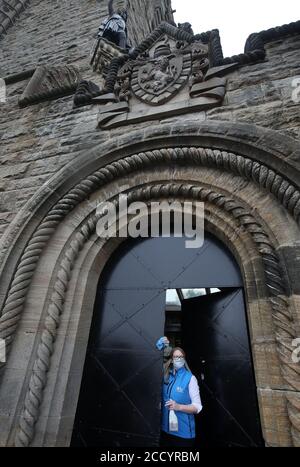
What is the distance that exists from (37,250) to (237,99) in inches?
100

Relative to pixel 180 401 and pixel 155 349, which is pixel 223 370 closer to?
pixel 180 401

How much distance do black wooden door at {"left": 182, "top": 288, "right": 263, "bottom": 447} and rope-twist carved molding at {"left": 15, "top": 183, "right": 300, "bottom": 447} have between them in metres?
0.44

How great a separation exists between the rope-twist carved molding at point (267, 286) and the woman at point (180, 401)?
67 centimetres

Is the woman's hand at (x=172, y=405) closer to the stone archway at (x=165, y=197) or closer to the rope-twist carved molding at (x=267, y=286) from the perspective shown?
the stone archway at (x=165, y=197)

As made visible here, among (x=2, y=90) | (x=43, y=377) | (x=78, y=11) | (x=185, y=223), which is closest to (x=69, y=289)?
(x=43, y=377)

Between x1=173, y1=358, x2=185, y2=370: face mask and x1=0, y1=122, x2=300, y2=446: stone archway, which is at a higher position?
x1=0, y1=122, x2=300, y2=446: stone archway

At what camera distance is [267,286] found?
1.85 meters

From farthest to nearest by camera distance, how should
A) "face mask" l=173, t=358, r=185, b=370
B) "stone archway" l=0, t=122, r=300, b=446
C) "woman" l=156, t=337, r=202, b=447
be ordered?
"face mask" l=173, t=358, r=185, b=370 < "woman" l=156, t=337, r=202, b=447 < "stone archway" l=0, t=122, r=300, b=446

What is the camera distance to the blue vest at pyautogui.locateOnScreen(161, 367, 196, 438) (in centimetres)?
188

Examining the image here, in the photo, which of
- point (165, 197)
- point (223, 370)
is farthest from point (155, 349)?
point (165, 197)

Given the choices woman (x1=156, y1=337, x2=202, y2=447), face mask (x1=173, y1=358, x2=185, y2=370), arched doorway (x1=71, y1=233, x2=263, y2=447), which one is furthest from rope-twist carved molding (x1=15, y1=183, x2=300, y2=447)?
face mask (x1=173, y1=358, x2=185, y2=370)

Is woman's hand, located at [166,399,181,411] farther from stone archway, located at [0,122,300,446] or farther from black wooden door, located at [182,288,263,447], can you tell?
stone archway, located at [0,122,300,446]
